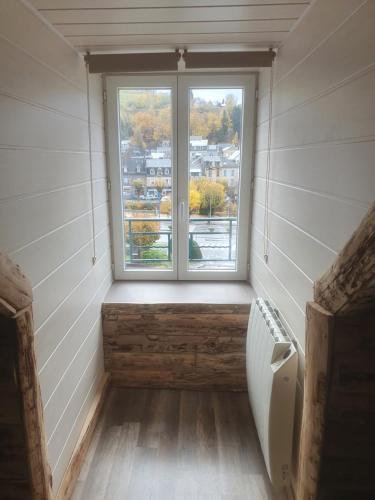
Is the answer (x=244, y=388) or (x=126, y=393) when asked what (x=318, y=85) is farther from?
(x=126, y=393)

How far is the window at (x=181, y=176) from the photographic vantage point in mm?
2498

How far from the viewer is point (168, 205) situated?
2.69 metres

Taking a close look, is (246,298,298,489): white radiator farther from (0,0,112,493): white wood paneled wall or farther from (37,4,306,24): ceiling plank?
(37,4,306,24): ceiling plank

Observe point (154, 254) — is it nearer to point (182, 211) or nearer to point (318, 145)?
point (182, 211)

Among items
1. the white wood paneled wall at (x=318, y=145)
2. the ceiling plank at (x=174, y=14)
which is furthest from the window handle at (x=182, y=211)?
the ceiling plank at (x=174, y=14)

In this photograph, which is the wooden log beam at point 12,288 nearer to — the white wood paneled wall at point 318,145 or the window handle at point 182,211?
the white wood paneled wall at point 318,145

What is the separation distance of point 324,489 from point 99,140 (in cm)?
223

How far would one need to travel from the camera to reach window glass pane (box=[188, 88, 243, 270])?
2.52 meters

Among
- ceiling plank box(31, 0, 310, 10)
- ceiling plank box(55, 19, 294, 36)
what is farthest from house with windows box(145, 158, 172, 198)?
ceiling plank box(31, 0, 310, 10)

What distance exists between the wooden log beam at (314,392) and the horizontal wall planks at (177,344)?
114cm

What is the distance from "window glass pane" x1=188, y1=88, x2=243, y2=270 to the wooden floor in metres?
1.04

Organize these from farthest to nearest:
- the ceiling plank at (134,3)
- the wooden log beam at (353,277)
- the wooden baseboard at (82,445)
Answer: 1. the wooden baseboard at (82,445)
2. the ceiling plank at (134,3)
3. the wooden log beam at (353,277)

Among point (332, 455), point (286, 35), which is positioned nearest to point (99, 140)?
point (286, 35)

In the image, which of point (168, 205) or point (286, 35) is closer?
point (286, 35)
